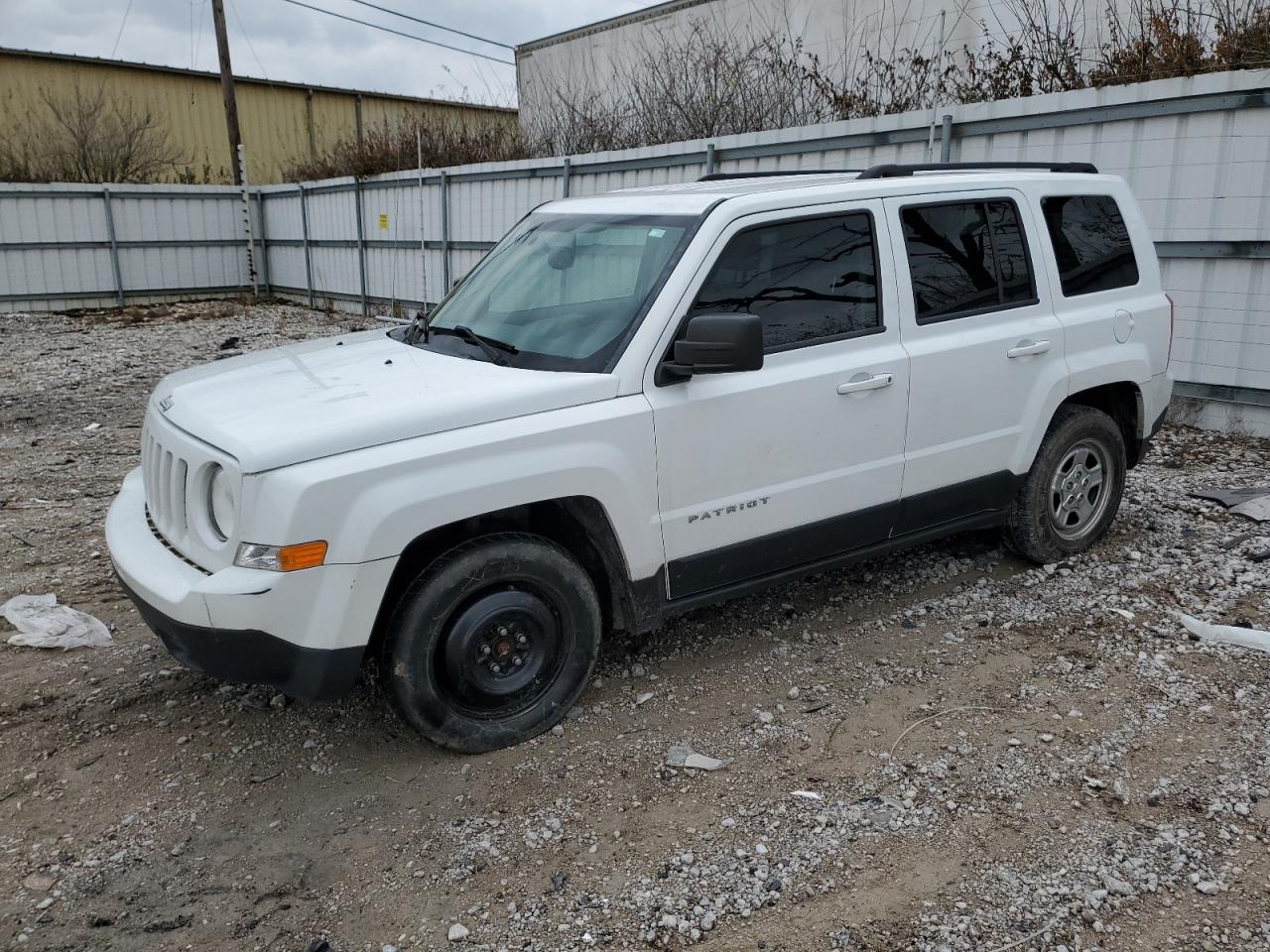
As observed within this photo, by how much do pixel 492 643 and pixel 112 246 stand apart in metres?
18.9

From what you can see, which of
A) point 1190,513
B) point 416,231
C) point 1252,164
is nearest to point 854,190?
point 1190,513

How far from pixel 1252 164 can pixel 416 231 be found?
1188 cm

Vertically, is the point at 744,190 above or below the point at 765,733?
above

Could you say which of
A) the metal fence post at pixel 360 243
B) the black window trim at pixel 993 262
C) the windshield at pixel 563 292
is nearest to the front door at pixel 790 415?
the black window trim at pixel 993 262

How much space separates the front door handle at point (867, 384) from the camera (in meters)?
4.08

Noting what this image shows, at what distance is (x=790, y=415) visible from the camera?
3.96 meters

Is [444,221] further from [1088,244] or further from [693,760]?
[693,760]

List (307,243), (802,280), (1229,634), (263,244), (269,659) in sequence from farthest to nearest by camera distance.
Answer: (263,244) → (307,243) → (1229,634) → (802,280) → (269,659)

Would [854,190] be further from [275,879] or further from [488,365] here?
[275,879]

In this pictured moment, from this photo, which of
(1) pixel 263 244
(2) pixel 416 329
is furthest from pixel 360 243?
(2) pixel 416 329

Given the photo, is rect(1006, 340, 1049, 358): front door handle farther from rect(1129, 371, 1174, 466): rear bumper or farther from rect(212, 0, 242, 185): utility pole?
rect(212, 0, 242, 185): utility pole

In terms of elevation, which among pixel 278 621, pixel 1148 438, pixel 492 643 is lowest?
pixel 492 643

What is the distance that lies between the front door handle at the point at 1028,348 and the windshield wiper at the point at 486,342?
2326 millimetres

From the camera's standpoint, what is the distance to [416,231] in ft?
51.9
